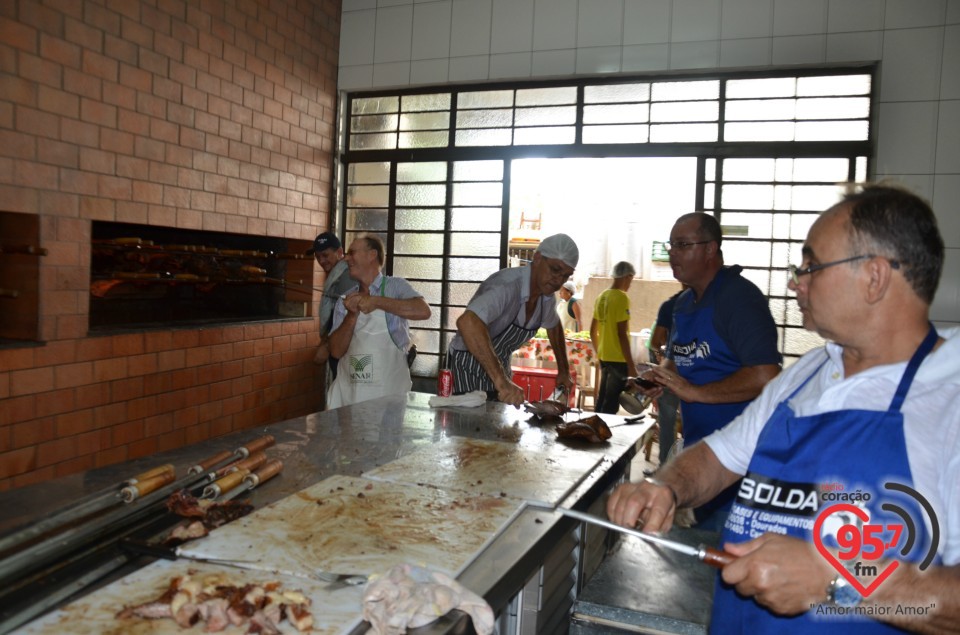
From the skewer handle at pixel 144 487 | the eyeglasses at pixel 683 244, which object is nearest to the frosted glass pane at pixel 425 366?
the eyeglasses at pixel 683 244

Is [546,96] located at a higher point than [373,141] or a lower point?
higher

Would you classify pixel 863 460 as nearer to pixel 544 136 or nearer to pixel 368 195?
pixel 544 136

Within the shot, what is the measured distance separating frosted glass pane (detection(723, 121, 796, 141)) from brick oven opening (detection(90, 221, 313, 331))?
→ 3.70 metres

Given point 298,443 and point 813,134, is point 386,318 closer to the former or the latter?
point 298,443

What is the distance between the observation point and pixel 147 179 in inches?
185

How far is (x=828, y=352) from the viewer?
5.49 feet

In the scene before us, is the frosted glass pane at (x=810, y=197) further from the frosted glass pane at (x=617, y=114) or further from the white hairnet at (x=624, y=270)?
the white hairnet at (x=624, y=270)

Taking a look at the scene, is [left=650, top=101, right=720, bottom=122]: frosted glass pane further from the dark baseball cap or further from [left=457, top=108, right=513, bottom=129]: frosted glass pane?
the dark baseball cap

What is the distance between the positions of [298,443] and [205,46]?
3.85m

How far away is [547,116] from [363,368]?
332cm

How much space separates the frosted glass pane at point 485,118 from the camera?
255 inches

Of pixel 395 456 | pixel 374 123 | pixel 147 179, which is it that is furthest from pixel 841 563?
pixel 374 123

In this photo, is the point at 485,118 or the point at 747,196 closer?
the point at 747,196

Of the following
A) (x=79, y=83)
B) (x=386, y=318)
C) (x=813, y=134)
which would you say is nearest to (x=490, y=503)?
(x=386, y=318)
